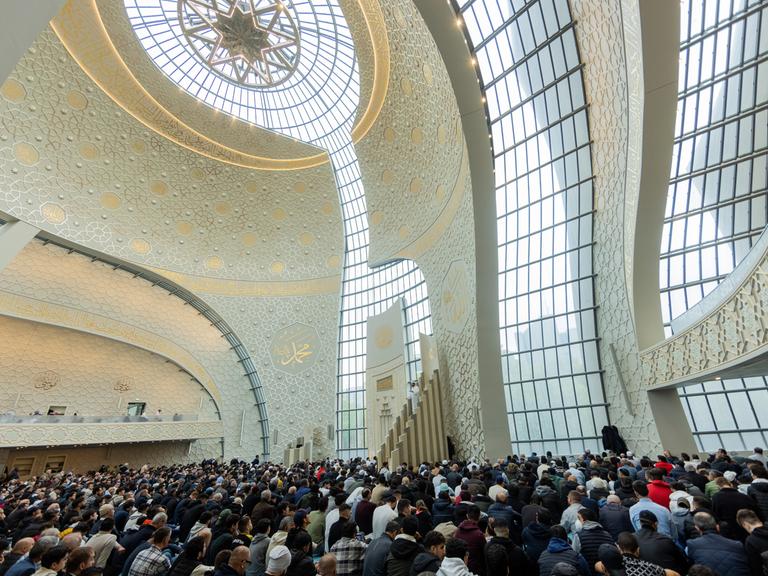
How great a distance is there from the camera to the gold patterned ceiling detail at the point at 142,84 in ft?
66.7

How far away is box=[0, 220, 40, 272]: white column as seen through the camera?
20.0m

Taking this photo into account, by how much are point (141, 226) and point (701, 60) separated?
31.2 m

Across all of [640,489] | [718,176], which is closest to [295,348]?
[718,176]

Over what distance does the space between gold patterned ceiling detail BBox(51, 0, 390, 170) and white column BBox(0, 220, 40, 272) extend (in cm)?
930

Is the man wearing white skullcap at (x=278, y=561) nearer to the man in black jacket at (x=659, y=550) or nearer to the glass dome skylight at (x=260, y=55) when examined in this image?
the man in black jacket at (x=659, y=550)

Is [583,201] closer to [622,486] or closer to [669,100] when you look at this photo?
[669,100]

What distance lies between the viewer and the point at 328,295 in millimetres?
32469

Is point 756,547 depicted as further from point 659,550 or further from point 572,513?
point 572,513

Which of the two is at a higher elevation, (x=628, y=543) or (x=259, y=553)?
(x=628, y=543)

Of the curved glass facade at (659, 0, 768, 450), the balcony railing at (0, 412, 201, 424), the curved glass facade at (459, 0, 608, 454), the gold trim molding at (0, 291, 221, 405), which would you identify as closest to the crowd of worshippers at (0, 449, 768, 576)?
the curved glass facade at (659, 0, 768, 450)

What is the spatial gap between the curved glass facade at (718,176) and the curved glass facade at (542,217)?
334 cm

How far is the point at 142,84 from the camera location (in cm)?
2444

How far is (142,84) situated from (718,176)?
1217 inches

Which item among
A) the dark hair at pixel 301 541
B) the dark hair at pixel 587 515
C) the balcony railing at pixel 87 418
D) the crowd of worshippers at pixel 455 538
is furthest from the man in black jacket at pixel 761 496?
the balcony railing at pixel 87 418
